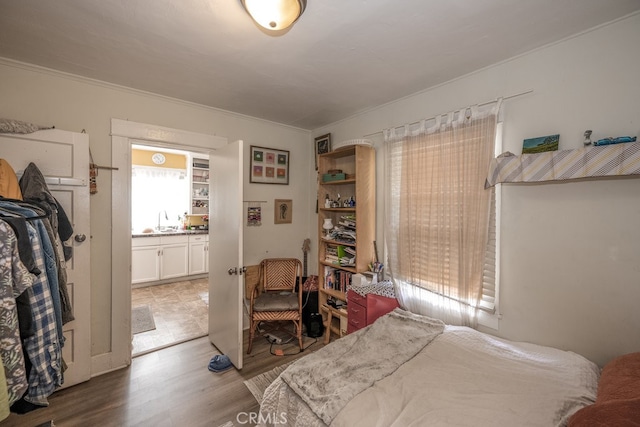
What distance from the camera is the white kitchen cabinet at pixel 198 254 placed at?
16.4ft

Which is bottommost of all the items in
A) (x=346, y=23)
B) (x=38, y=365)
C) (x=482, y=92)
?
(x=38, y=365)

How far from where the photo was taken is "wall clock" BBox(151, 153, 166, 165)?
5.29m

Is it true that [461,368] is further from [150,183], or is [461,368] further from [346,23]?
[150,183]

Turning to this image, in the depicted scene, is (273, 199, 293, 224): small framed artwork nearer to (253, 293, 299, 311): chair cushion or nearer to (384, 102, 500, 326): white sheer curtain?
(253, 293, 299, 311): chair cushion

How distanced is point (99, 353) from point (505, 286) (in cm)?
340

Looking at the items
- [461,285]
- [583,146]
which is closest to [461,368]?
[461,285]

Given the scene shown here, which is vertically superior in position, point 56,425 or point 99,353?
point 99,353

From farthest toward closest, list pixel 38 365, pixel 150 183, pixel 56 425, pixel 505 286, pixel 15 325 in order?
pixel 150 183
pixel 505 286
pixel 56 425
pixel 38 365
pixel 15 325

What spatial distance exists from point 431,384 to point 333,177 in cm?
209

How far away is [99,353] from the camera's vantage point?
226 centimetres

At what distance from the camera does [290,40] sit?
1.60m

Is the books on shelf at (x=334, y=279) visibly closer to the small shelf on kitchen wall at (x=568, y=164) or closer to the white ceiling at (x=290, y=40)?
the small shelf on kitchen wall at (x=568, y=164)

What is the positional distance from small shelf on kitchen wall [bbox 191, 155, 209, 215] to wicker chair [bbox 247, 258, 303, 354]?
3225mm

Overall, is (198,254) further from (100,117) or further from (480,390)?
(480,390)
